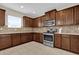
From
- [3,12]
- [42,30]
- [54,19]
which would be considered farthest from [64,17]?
[3,12]

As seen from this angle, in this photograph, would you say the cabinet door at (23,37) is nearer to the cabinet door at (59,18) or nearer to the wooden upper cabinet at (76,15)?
the cabinet door at (59,18)

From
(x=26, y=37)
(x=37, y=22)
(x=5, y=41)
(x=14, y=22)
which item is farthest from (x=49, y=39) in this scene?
(x=5, y=41)

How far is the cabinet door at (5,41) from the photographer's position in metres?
3.44

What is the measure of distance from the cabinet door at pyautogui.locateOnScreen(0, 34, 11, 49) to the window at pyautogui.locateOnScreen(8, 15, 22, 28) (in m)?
0.52

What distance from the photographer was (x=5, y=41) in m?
3.62

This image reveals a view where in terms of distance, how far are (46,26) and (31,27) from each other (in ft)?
3.21

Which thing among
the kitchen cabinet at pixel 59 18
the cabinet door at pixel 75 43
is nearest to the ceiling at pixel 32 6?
the kitchen cabinet at pixel 59 18

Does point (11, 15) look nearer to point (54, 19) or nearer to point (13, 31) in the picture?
point (13, 31)

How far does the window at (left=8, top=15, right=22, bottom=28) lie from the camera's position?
389cm

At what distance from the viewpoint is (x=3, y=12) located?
361 cm

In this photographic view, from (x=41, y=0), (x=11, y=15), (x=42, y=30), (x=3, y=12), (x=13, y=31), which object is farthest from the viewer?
(x=42, y=30)

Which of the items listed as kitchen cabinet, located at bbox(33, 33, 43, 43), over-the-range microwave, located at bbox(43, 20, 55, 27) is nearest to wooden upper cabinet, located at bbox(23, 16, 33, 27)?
kitchen cabinet, located at bbox(33, 33, 43, 43)

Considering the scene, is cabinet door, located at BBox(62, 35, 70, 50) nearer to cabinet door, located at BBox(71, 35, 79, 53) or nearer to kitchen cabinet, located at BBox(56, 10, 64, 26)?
cabinet door, located at BBox(71, 35, 79, 53)

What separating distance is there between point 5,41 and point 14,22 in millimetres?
1017
